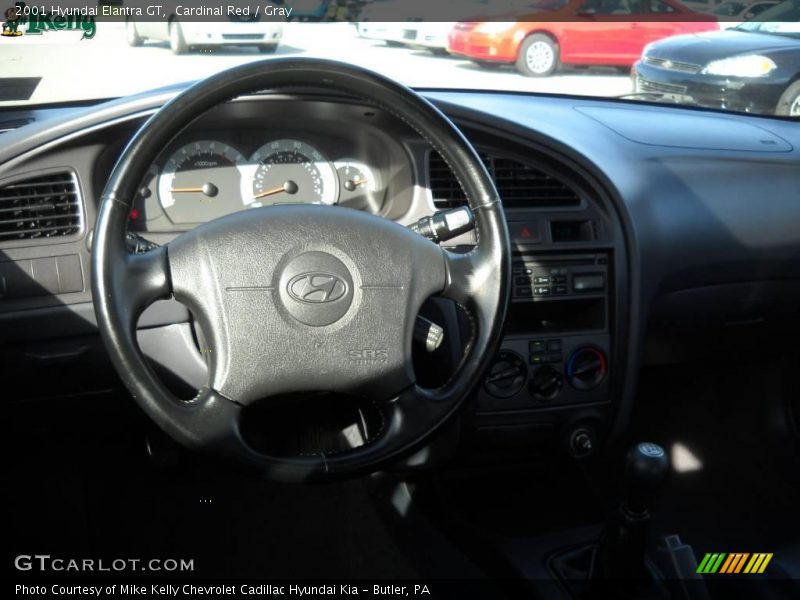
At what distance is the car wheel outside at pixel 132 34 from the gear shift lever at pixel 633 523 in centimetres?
156

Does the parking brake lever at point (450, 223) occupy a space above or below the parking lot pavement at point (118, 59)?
below

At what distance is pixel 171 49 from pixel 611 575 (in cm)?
168

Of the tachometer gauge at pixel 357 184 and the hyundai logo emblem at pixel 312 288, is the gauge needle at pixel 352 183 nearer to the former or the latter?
the tachometer gauge at pixel 357 184

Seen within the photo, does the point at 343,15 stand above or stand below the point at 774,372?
above

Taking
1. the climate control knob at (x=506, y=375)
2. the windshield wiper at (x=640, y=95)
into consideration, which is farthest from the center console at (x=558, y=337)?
the windshield wiper at (x=640, y=95)

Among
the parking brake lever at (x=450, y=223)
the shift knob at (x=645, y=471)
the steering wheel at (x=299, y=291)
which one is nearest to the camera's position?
the steering wheel at (x=299, y=291)

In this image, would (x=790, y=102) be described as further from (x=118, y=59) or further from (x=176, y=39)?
(x=118, y=59)

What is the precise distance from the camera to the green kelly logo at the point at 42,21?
2256mm

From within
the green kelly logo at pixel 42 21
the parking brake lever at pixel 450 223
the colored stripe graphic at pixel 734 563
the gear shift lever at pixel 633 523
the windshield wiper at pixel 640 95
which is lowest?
the colored stripe graphic at pixel 734 563

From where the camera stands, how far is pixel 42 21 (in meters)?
2.27

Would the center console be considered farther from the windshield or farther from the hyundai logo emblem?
the hyundai logo emblem

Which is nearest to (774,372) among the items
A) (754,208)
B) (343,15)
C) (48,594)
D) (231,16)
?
(754,208)

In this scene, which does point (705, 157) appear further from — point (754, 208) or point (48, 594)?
point (48, 594)

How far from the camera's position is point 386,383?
5.64ft
